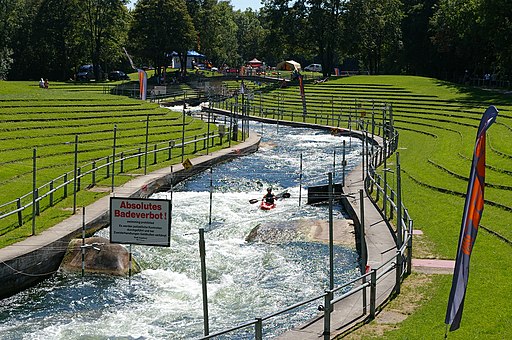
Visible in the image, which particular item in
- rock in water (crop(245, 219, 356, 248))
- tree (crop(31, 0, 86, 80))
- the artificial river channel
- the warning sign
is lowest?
the artificial river channel

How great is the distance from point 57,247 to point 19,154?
62.3 ft

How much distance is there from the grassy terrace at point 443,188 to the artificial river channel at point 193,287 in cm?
399

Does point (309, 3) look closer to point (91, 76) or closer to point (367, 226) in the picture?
point (91, 76)

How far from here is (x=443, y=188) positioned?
1594 inches

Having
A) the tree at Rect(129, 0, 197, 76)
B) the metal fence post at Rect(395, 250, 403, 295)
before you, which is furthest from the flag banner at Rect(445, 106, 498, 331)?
the tree at Rect(129, 0, 197, 76)

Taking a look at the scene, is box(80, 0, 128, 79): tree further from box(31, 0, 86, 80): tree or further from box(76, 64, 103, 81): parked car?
box(76, 64, 103, 81): parked car

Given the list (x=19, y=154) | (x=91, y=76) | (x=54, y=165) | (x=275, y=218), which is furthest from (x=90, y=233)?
(x=91, y=76)

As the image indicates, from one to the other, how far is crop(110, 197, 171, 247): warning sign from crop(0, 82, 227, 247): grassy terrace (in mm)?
9163

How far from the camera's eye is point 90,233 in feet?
109

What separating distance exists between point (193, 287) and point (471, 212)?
15.5 meters

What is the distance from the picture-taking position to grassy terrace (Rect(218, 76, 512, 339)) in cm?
2048

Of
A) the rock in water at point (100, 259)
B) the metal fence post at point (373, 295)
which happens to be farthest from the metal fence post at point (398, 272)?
the rock in water at point (100, 259)

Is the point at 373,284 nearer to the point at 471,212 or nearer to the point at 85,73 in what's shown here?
the point at 471,212

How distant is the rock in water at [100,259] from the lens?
95.0 ft
